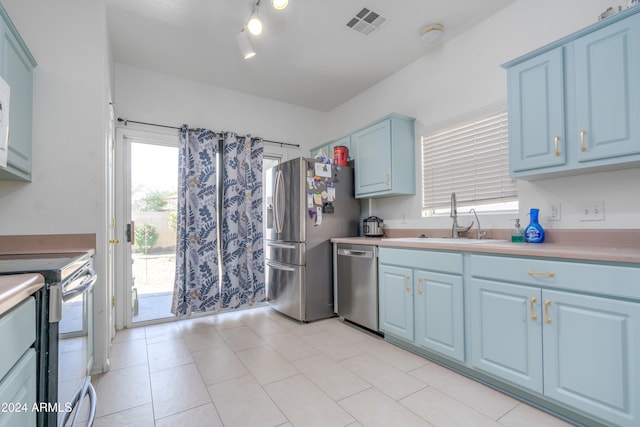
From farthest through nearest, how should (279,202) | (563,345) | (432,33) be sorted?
1. (279,202)
2. (432,33)
3. (563,345)

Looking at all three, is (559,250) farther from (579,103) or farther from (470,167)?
(470,167)

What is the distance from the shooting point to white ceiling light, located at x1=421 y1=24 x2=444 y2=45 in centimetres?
262

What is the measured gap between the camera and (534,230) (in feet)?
6.97

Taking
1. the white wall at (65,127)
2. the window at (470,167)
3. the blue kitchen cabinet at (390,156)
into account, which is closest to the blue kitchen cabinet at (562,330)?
the window at (470,167)

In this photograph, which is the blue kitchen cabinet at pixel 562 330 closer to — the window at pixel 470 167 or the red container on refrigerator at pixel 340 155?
the window at pixel 470 167

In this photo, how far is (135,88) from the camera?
325 centimetres

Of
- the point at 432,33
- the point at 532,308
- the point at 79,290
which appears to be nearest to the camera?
the point at 79,290

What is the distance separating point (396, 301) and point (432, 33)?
7.67ft

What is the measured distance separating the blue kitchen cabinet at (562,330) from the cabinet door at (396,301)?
53 cm

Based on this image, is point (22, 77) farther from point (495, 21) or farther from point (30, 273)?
point (495, 21)

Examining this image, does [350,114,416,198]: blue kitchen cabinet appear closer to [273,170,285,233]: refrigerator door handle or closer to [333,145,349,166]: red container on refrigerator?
[333,145,349,166]: red container on refrigerator

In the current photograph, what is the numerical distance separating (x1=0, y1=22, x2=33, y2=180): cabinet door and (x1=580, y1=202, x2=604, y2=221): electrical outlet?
3467 millimetres

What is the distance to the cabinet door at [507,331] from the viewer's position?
1667 millimetres

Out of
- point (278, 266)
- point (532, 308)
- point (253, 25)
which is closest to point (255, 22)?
point (253, 25)
